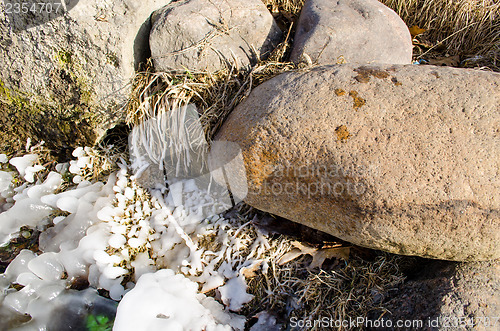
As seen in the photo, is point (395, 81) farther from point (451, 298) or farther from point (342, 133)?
point (451, 298)

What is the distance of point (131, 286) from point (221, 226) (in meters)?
0.67

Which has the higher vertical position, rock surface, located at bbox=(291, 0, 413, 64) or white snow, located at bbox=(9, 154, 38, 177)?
rock surface, located at bbox=(291, 0, 413, 64)

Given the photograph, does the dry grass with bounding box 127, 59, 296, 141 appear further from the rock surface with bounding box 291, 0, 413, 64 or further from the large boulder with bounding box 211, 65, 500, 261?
the large boulder with bounding box 211, 65, 500, 261

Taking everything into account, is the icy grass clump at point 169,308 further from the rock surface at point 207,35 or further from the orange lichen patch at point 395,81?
the orange lichen patch at point 395,81

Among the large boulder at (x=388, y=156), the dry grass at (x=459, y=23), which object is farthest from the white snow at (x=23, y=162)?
the dry grass at (x=459, y=23)

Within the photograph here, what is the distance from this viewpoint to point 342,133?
1.86m

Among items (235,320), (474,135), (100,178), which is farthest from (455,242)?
(100,178)

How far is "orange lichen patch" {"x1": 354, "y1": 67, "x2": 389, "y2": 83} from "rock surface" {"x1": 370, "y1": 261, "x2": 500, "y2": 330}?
1.14m

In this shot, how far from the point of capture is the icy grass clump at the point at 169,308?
1.80 metres

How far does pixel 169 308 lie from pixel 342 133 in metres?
1.33

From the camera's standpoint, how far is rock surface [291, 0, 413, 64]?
8.13ft

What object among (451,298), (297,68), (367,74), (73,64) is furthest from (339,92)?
(73,64)

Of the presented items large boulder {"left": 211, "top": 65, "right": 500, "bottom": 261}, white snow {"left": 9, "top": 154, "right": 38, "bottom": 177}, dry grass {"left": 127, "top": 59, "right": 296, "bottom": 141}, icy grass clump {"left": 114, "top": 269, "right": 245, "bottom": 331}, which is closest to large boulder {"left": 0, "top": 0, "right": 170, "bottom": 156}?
dry grass {"left": 127, "top": 59, "right": 296, "bottom": 141}

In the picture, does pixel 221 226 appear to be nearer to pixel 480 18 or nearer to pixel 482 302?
pixel 482 302
